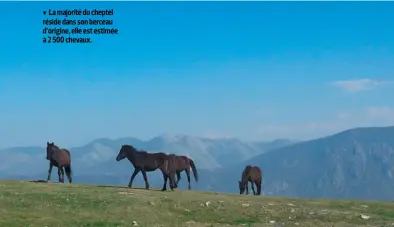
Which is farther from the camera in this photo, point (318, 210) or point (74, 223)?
point (318, 210)

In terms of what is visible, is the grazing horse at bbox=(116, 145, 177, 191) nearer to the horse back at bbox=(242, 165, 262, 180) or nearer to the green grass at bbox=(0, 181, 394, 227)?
the green grass at bbox=(0, 181, 394, 227)

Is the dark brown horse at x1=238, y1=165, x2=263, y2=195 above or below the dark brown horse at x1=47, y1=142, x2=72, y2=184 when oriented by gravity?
below

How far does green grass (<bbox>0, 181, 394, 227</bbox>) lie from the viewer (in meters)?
26.9

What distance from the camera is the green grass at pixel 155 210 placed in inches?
1061

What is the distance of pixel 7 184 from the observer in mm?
37219

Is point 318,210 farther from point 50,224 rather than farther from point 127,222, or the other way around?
point 50,224

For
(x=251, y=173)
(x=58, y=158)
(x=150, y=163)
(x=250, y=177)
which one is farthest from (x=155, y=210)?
(x=251, y=173)

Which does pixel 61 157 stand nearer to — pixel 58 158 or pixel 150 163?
pixel 58 158

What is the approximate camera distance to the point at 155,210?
30.2 metres

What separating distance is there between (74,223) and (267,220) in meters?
10.1

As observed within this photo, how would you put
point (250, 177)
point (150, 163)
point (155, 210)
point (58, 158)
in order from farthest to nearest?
point (250, 177) < point (58, 158) < point (150, 163) < point (155, 210)

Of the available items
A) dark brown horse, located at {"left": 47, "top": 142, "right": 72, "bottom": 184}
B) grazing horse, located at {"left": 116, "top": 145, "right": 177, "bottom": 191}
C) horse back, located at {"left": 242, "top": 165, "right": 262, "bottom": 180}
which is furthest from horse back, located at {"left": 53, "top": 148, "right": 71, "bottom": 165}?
horse back, located at {"left": 242, "top": 165, "right": 262, "bottom": 180}

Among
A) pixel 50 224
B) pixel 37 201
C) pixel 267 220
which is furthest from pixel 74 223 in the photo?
pixel 267 220

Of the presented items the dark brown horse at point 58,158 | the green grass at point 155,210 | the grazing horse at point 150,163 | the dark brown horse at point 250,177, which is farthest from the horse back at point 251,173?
the dark brown horse at point 58,158
